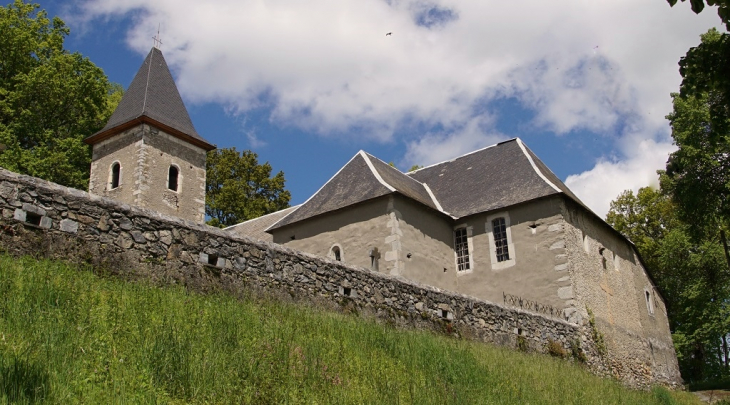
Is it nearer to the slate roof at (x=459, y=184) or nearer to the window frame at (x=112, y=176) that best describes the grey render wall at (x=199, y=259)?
the slate roof at (x=459, y=184)

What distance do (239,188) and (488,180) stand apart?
15609 mm

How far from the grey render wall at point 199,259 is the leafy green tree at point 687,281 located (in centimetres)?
1619

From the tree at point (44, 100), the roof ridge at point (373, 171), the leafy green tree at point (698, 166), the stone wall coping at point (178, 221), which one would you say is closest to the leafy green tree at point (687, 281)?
the leafy green tree at point (698, 166)

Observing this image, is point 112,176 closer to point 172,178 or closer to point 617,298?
point 172,178

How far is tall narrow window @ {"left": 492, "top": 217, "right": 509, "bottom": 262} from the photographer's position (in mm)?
19812

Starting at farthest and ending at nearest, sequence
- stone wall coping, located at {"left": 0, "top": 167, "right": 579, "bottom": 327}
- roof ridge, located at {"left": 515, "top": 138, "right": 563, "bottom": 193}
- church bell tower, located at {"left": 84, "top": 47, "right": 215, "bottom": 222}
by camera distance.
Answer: church bell tower, located at {"left": 84, "top": 47, "right": 215, "bottom": 222} → roof ridge, located at {"left": 515, "top": 138, "right": 563, "bottom": 193} → stone wall coping, located at {"left": 0, "top": 167, "right": 579, "bottom": 327}

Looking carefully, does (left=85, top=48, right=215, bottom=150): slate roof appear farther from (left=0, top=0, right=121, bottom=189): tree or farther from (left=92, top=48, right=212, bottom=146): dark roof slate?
(left=0, top=0, right=121, bottom=189): tree

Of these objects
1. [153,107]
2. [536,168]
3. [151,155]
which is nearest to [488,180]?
[536,168]

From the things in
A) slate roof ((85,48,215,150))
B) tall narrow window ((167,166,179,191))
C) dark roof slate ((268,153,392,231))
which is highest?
slate roof ((85,48,215,150))

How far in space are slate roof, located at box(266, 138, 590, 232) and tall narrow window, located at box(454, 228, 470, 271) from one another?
26.6 inches

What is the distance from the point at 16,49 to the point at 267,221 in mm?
11471

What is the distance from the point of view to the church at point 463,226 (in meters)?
18.8

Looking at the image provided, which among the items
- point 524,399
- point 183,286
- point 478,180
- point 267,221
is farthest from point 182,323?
point 267,221

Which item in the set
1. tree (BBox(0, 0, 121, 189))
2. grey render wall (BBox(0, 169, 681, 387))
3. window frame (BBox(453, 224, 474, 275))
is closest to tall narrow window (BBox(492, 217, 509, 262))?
window frame (BBox(453, 224, 474, 275))
